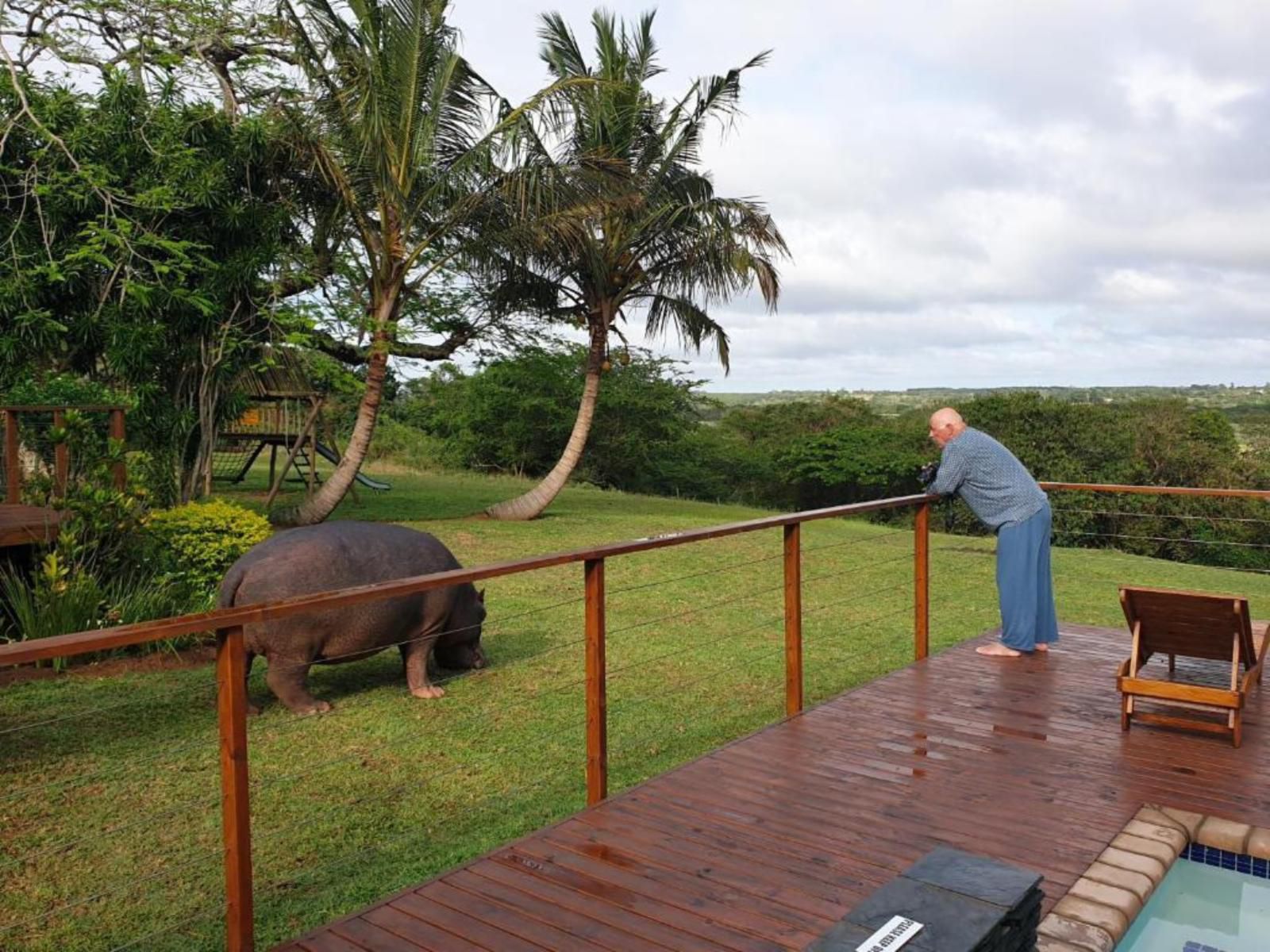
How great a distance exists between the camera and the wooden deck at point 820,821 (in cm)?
289

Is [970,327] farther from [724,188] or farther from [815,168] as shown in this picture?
[724,188]

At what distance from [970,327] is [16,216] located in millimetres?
31507

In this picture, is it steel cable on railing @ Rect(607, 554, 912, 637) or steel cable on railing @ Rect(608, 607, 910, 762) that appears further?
steel cable on railing @ Rect(607, 554, 912, 637)

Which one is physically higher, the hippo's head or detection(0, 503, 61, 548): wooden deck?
detection(0, 503, 61, 548): wooden deck

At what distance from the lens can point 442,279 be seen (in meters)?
17.1

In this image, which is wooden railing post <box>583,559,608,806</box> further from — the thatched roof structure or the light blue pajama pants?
the thatched roof structure

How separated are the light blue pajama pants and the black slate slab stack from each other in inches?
155

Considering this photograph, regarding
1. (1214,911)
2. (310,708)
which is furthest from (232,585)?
(1214,911)

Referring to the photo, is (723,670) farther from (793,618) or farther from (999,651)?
(793,618)

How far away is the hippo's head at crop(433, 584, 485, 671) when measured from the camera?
6895mm

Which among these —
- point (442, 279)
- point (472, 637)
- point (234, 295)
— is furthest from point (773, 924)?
point (442, 279)

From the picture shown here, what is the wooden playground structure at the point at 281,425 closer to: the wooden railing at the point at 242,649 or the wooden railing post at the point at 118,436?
the wooden railing post at the point at 118,436

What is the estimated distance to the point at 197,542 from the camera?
786 cm

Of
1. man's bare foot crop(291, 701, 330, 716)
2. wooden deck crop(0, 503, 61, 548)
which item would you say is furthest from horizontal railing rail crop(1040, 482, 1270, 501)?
wooden deck crop(0, 503, 61, 548)
